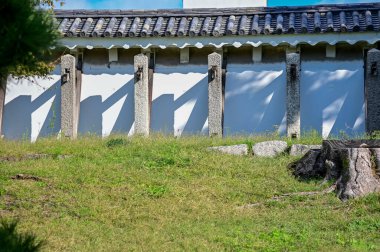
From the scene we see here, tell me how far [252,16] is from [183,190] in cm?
695

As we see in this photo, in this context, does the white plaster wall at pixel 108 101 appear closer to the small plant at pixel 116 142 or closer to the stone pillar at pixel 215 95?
the stone pillar at pixel 215 95

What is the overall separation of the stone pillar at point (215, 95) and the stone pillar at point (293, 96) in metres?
1.44

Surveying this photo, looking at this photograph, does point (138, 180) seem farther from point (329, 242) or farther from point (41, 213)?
point (329, 242)

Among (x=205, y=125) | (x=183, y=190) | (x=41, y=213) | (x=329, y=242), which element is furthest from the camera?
(x=205, y=125)

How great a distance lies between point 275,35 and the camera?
14.9 metres

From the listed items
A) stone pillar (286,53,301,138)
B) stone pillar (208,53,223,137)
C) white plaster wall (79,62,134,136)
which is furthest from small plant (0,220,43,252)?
white plaster wall (79,62,134,136)

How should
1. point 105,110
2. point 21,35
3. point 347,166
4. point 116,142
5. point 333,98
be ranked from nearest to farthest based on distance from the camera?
point 21,35, point 347,166, point 116,142, point 333,98, point 105,110

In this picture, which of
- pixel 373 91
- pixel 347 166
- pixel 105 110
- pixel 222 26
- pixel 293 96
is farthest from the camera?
pixel 105 110

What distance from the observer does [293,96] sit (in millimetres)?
14281

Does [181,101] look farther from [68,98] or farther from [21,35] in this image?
[21,35]

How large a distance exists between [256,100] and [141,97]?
2.57 metres

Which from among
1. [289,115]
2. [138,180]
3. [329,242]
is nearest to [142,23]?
[289,115]

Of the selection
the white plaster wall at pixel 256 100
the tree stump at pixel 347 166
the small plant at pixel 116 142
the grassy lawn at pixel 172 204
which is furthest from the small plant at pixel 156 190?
the white plaster wall at pixel 256 100

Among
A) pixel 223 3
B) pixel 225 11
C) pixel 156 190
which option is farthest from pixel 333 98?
pixel 156 190
